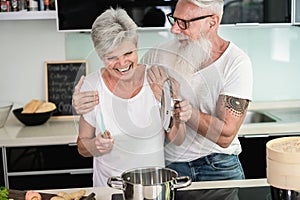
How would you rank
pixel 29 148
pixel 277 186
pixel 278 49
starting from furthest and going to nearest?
pixel 278 49
pixel 29 148
pixel 277 186

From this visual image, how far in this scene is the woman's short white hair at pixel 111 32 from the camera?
190cm

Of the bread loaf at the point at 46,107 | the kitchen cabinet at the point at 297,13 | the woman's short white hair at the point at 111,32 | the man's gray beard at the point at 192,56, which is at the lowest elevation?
the bread loaf at the point at 46,107

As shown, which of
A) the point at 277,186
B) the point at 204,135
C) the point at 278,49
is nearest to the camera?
the point at 277,186

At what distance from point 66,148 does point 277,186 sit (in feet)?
5.36

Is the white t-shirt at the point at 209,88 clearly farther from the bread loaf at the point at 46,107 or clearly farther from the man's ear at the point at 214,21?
the bread loaf at the point at 46,107

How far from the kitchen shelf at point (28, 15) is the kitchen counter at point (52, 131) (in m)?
0.59

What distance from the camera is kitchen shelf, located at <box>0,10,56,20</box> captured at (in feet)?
10.4

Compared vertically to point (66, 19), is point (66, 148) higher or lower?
lower

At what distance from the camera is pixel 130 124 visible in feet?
6.63

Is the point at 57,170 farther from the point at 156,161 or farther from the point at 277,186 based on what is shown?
the point at 277,186

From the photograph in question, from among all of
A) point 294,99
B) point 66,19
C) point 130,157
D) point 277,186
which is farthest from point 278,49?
point 277,186

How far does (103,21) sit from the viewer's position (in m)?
1.97

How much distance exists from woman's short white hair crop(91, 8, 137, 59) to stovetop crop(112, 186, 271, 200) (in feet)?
1.60

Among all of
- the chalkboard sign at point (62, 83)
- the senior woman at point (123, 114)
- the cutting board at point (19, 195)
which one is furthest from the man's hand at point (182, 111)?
the chalkboard sign at point (62, 83)
